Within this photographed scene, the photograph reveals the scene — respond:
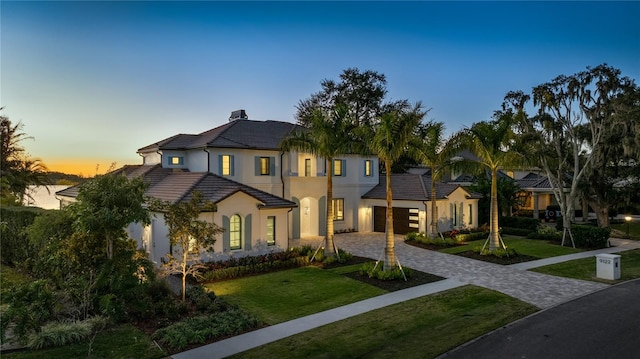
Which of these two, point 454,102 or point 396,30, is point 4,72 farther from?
point 454,102

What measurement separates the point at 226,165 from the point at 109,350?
15491mm

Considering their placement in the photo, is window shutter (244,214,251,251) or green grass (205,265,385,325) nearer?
green grass (205,265,385,325)

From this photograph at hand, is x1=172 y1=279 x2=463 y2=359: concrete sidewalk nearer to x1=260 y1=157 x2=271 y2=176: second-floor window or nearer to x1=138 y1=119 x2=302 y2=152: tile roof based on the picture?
x1=260 y1=157 x2=271 y2=176: second-floor window

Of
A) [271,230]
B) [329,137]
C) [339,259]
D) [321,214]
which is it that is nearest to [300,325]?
[339,259]

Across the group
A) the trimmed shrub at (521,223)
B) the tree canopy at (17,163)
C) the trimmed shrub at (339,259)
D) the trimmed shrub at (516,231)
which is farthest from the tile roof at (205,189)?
the trimmed shrub at (521,223)

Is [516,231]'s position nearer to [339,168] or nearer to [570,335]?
[339,168]

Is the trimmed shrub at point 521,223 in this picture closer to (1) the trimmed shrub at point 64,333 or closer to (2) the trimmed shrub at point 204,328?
(2) the trimmed shrub at point 204,328

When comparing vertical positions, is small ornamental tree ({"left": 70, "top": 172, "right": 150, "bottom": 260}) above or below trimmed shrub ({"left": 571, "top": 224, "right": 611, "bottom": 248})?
above

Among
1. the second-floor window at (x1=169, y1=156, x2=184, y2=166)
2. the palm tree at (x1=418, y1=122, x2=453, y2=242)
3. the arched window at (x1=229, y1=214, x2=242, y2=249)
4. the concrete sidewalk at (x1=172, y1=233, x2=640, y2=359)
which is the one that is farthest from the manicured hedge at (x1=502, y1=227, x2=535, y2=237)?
the second-floor window at (x1=169, y1=156, x2=184, y2=166)

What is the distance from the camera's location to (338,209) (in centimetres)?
2912

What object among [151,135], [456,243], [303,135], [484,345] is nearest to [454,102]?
[456,243]

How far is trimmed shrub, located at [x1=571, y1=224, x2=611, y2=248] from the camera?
73.7ft

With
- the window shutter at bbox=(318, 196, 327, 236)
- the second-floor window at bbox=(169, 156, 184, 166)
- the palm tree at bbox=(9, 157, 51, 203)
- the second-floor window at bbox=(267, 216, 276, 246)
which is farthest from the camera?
the palm tree at bbox=(9, 157, 51, 203)

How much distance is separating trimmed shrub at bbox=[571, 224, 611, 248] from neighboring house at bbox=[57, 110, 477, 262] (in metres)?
7.39
